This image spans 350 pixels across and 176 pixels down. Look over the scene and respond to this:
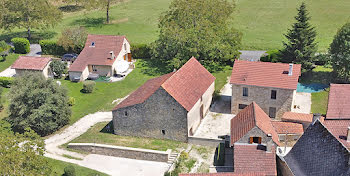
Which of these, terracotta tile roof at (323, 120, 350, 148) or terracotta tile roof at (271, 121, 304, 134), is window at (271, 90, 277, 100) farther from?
terracotta tile roof at (323, 120, 350, 148)

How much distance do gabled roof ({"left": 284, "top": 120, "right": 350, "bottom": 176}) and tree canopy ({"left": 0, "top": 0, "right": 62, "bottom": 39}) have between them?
64663mm

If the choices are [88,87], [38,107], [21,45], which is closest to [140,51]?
[88,87]

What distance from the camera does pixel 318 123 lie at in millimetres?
32656

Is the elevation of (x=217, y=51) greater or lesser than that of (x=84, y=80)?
greater

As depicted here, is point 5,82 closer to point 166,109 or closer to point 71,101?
point 71,101

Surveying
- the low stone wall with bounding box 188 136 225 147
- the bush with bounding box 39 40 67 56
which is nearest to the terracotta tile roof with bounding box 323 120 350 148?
the low stone wall with bounding box 188 136 225 147

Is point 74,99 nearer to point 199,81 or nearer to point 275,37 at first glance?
point 199,81

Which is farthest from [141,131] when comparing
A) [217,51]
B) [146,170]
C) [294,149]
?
[217,51]

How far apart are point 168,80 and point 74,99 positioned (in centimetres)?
2038

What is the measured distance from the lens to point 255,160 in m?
37.2

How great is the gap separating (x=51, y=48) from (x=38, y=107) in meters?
30.2

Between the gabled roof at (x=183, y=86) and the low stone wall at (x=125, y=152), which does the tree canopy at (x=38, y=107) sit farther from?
the gabled roof at (x=183, y=86)

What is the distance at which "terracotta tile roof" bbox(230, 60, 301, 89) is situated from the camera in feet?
160

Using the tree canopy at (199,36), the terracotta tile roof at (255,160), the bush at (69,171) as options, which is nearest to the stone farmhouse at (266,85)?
the terracotta tile roof at (255,160)
